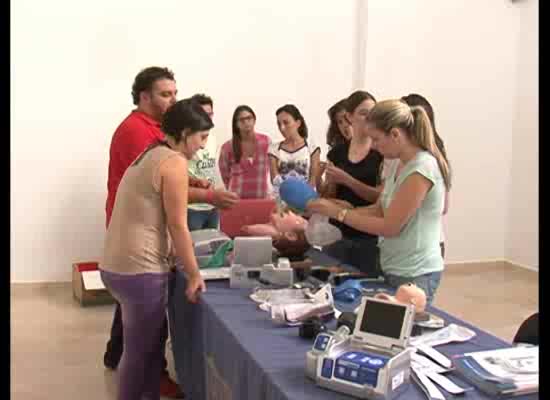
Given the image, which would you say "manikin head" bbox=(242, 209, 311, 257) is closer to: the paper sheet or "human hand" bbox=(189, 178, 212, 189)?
"human hand" bbox=(189, 178, 212, 189)

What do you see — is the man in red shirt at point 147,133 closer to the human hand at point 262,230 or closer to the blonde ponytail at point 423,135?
the human hand at point 262,230

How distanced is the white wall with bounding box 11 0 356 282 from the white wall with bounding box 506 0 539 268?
1801 millimetres

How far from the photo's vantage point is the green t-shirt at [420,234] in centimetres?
212

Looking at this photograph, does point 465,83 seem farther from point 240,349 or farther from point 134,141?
point 240,349

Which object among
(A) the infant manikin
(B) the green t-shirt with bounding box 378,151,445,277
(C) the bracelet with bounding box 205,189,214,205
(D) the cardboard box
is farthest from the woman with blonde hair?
(D) the cardboard box

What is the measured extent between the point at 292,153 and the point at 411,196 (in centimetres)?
229

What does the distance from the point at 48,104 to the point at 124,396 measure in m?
2.86

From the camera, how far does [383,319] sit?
5.26 feet

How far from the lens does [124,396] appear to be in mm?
2414

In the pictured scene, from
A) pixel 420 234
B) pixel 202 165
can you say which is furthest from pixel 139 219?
pixel 202 165

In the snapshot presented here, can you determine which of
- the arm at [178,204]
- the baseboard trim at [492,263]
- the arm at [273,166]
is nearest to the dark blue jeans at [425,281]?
the arm at [178,204]

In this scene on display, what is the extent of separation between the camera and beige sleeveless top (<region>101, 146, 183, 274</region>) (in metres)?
2.27

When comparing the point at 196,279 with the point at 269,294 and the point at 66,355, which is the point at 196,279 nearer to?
the point at 269,294
